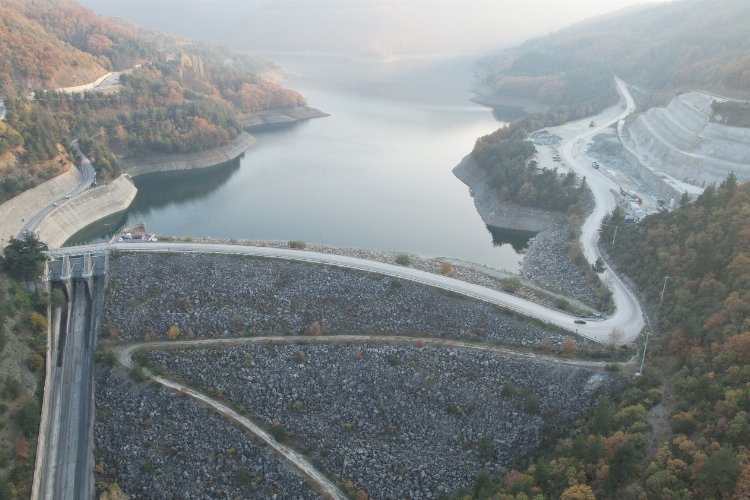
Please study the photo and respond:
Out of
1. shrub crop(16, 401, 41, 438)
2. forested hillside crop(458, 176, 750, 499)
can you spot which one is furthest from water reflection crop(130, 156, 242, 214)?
forested hillside crop(458, 176, 750, 499)

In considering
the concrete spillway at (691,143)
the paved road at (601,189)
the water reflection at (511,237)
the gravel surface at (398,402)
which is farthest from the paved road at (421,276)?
the concrete spillway at (691,143)

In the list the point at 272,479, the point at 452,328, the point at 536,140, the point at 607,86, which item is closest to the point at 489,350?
the point at 452,328

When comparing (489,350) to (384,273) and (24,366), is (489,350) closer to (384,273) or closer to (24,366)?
(384,273)

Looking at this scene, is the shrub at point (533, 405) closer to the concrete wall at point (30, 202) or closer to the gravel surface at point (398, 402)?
the gravel surface at point (398, 402)

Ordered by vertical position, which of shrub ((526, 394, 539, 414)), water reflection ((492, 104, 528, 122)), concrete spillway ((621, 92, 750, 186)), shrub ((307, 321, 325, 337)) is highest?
water reflection ((492, 104, 528, 122))

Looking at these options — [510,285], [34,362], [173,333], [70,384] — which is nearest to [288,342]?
[173,333]

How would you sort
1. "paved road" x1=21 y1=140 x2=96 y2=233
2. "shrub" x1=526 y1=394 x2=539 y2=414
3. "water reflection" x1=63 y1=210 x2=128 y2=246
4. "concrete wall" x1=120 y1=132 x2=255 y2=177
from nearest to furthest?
"shrub" x1=526 y1=394 x2=539 y2=414, "paved road" x1=21 y1=140 x2=96 y2=233, "water reflection" x1=63 y1=210 x2=128 y2=246, "concrete wall" x1=120 y1=132 x2=255 y2=177

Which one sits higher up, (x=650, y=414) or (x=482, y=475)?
(x=650, y=414)

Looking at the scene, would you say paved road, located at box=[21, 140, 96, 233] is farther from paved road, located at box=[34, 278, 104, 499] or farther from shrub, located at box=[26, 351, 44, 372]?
shrub, located at box=[26, 351, 44, 372]
